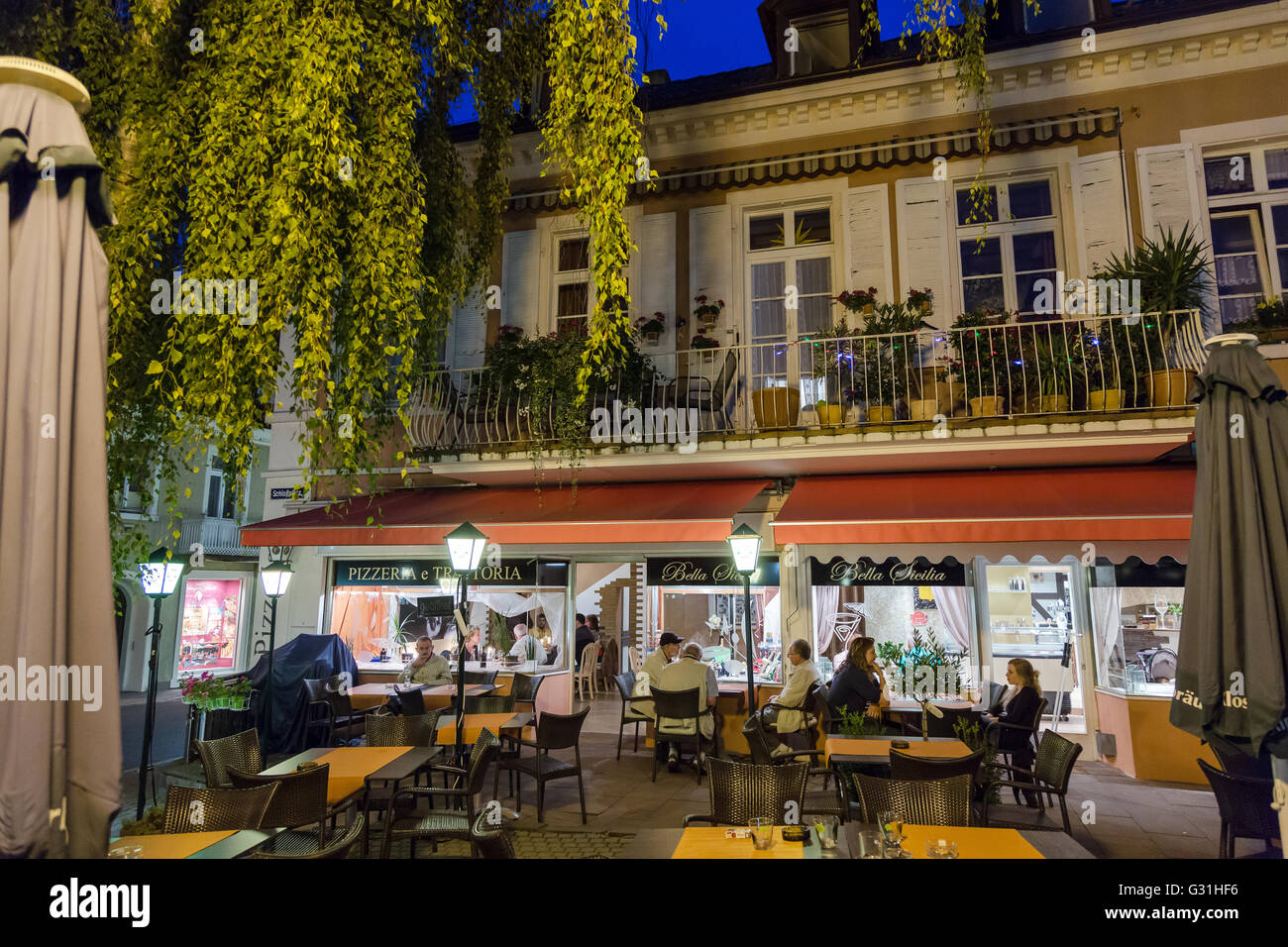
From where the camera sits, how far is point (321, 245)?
168 inches

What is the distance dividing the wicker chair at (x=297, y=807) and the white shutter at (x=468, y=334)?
23.3ft

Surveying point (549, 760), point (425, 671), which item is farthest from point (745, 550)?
point (425, 671)

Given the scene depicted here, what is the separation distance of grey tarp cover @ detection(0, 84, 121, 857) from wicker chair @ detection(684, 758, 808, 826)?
11.8ft

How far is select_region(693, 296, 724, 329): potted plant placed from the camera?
32.2 ft

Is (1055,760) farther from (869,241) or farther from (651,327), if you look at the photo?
(651,327)

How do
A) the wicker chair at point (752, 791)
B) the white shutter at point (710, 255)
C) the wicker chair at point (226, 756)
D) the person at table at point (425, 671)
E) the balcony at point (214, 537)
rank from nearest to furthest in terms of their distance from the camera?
the wicker chair at point (752, 791) < the wicker chair at point (226, 756) < the person at table at point (425, 671) < the white shutter at point (710, 255) < the balcony at point (214, 537)

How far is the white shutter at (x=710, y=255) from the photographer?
10.1 m

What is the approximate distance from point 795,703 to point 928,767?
2.85 meters

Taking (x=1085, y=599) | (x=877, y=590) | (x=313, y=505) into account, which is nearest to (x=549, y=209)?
(x=313, y=505)

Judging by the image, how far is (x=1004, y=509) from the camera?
7.24 meters

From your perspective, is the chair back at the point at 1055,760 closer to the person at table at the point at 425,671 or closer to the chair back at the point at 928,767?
the chair back at the point at 928,767

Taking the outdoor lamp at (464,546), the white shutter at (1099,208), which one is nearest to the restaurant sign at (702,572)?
the outdoor lamp at (464,546)

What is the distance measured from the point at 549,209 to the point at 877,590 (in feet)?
23.8
